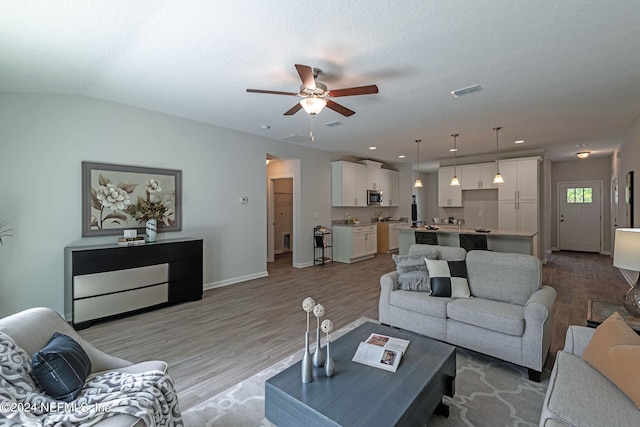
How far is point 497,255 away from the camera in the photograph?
9.94 ft

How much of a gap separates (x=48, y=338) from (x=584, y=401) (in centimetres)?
276

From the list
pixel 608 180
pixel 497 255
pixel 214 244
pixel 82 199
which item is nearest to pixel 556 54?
pixel 497 255

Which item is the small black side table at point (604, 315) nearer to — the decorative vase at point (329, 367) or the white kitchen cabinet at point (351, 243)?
the decorative vase at point (329, 367)

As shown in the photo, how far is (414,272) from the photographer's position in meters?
3.20

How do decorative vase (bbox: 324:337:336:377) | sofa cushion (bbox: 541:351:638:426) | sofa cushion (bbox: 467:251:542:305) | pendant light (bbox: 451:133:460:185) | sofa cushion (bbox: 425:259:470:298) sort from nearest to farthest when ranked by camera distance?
sofa cushion (bbox: 541:351:638:426) → decorative vase (bbox: 324:337:336:377) → sofa cushion (bbox: 467:251:542:305) → sofa cushion (bbox: 425:259:470:298) → pendant light (bbox: 451:133:460:185)

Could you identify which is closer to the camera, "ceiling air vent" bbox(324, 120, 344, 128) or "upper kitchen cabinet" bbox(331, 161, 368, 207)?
"ceiling air vent" bbox(324, 120, 344, 128)

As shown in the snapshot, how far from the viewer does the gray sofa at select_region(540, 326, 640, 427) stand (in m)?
1.30

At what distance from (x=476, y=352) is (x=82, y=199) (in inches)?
187

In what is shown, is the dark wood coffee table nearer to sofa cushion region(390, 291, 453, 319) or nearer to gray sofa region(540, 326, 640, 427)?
gray sofa region(540, 326, 640, 427)

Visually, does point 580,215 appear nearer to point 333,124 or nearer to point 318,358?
point 333,124

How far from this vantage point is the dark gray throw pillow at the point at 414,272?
3127 millimetres

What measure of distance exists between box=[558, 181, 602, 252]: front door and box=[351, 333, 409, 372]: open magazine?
931 cm

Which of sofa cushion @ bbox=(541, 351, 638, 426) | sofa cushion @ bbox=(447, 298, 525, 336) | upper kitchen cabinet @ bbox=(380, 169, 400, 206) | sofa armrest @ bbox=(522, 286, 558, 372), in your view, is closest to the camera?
sofa cushion @ bbox=(541, 351, 638, 426)

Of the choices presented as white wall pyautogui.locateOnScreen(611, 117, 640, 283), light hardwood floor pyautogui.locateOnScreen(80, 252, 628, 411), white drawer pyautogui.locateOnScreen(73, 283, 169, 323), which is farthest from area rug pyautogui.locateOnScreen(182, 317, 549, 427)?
white wall pyautogui.locateOnScreen(611, 117, 640, 283)
